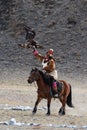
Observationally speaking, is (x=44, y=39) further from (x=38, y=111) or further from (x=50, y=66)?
(x=50, y=66)

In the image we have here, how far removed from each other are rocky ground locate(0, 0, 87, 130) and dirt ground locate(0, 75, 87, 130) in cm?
5

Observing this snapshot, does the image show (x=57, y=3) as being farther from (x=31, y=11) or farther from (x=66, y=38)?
(x=66, y=38)

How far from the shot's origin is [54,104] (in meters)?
22.2

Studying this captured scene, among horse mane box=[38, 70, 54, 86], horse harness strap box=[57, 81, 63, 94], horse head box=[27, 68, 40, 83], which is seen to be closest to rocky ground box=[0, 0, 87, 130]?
horse harness strap box=[57, 81, 63, 94]

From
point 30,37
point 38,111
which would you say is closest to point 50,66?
point 38,111

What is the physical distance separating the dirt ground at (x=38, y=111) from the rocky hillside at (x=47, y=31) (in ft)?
14.8

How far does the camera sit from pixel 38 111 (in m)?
18.7

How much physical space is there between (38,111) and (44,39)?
18.9 m

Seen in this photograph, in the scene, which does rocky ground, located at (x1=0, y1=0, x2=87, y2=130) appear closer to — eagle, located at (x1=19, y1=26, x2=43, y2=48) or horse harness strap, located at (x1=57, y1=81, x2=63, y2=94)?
eagle, located at (x1=19, y1=26, x2=43, y2=48)

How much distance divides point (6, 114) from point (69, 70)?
53.2 feet

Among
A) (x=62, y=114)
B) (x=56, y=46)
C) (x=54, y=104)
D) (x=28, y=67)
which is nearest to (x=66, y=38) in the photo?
(x=56, y=46)

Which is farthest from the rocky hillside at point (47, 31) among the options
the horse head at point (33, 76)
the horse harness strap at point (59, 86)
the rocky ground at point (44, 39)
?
the horse head at point (33, 76)

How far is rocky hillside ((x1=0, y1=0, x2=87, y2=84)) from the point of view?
112ft

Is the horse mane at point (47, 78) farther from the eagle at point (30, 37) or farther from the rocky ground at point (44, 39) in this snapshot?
the rocky ground at point (44, 39)
